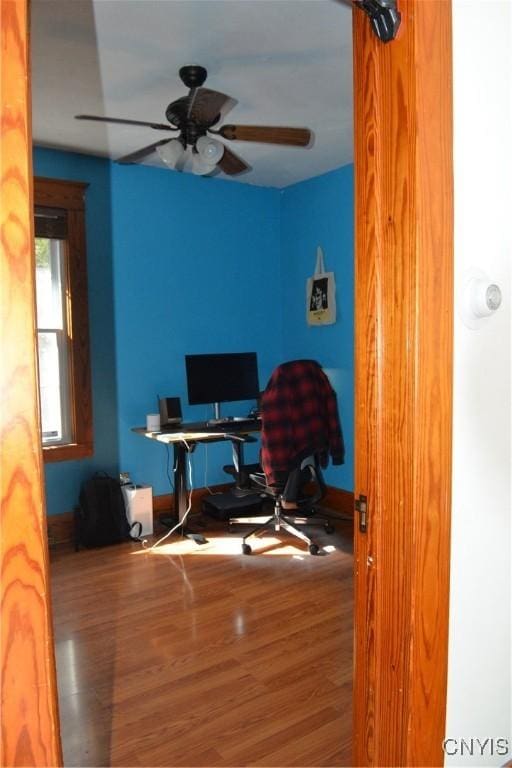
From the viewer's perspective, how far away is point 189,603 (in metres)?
2.95

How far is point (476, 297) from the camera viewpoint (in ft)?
4.36

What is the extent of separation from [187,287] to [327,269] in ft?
3.67

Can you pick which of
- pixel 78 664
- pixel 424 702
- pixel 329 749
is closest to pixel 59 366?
pixel 78 664

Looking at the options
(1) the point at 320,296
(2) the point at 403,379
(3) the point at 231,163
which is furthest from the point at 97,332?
(2) the point at 403,379

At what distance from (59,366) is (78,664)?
219 cm

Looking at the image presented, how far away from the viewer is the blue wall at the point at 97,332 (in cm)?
395

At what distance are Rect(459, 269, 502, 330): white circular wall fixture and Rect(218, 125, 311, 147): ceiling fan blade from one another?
170 centimetres

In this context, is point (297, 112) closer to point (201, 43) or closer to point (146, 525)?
point (201, 43)

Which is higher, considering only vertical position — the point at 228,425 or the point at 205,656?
the point at 228,425

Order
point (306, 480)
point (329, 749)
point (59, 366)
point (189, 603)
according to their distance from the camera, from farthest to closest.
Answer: point (59, 366) → point (306, 480) → point (189, 603) → point (329, 749)

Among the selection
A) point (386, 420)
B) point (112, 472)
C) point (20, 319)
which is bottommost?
point (112, 472)

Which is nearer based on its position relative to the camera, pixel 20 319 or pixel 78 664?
pixel 20 319

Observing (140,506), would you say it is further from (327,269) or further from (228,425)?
(327,269)

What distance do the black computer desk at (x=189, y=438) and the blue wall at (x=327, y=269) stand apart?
800mm
